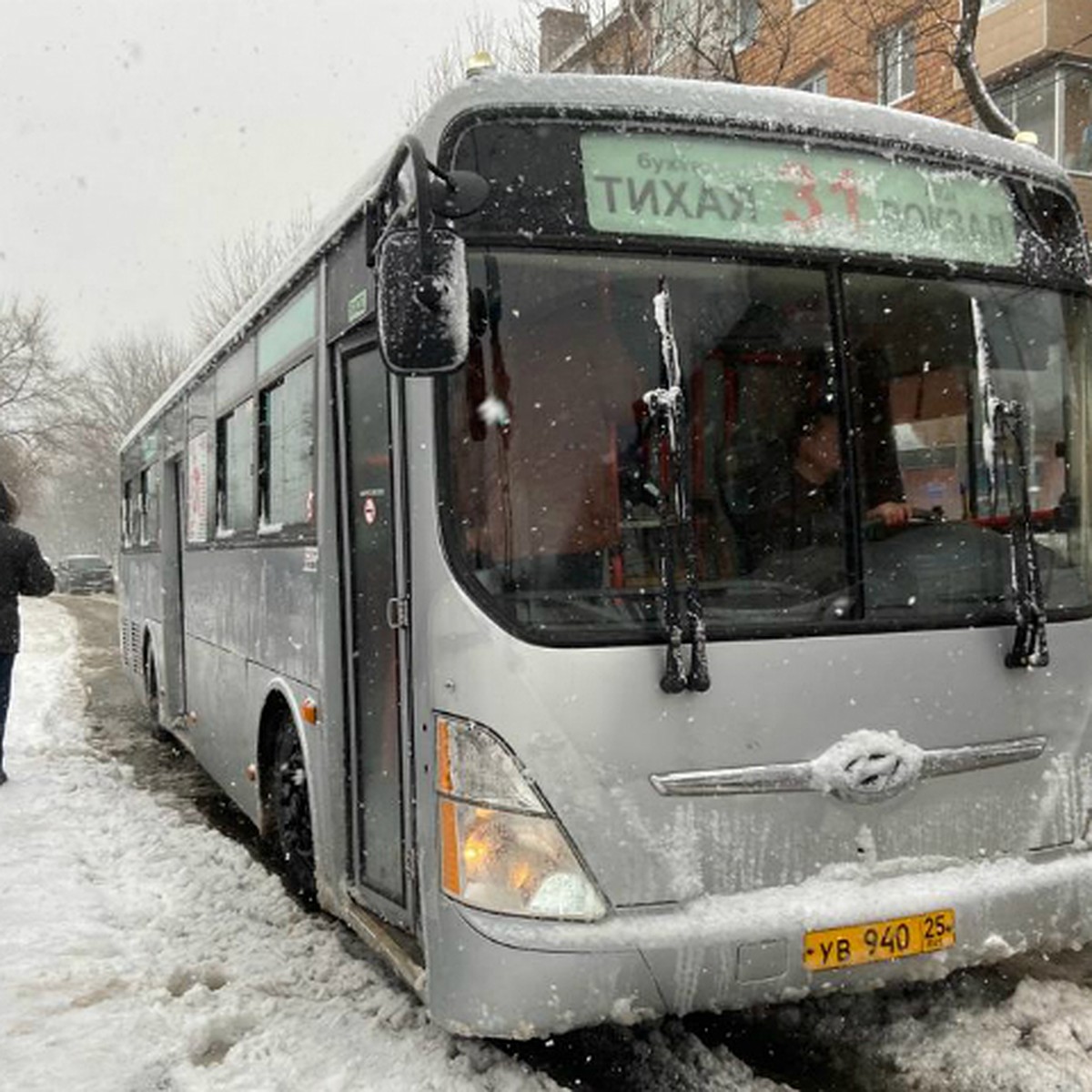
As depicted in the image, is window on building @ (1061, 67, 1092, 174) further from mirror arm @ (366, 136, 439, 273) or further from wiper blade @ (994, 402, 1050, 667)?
mirror arm @ (366, 136, 439, 273)

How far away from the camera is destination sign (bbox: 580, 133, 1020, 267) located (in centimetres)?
340

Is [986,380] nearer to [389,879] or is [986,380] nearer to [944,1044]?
[944,1044]

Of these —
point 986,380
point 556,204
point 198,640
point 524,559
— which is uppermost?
point 556,204

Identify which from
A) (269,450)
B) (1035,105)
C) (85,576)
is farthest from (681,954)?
(85,576)

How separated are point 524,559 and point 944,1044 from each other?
206 centimetres

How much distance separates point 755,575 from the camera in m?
3.38

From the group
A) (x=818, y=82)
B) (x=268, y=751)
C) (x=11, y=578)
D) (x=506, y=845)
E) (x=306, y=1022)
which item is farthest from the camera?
(x=818, y=82)

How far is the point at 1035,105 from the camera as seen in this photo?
16547mm

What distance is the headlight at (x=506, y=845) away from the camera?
3137 mm

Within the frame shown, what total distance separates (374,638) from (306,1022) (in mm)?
1316

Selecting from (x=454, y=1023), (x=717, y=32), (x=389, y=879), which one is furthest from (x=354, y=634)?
(x=717, y=32)

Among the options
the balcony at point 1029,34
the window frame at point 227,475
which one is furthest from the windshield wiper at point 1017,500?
the balcony at point 1029,34

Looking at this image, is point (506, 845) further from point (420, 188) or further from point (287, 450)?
point (287, 450)

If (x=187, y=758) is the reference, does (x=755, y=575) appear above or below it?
above
